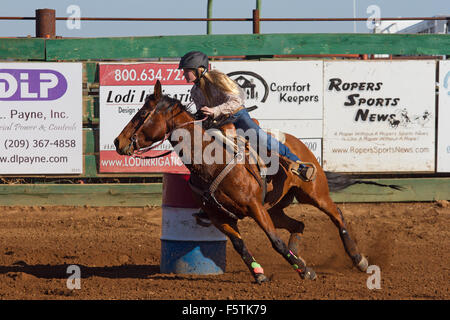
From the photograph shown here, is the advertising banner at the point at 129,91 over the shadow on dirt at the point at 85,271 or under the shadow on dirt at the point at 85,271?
over

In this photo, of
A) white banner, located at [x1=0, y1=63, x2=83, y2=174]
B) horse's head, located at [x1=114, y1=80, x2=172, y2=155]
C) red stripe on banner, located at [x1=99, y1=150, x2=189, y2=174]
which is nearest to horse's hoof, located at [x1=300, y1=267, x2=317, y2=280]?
horse's head, located at [x1=114, y1=80, x2=172, y2=155]

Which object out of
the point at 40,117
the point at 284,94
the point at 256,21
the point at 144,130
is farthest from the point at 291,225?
the point at 40,117

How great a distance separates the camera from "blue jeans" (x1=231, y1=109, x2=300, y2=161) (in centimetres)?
653

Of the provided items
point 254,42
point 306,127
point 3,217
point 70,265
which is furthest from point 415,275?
point 3,217

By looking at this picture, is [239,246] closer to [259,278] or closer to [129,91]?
[259,278]

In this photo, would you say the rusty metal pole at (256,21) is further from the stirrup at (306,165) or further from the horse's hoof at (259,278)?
the horse's hoof at (259,278)

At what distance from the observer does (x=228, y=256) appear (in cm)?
817

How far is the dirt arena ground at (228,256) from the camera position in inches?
235

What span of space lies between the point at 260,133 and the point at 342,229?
57.7 inches

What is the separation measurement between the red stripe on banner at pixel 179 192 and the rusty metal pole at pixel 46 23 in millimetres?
5695

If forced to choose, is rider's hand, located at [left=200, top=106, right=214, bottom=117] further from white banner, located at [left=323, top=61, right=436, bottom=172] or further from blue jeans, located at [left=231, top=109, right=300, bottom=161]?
white banner, located at [left=323, top=61, right=436, bottom=172]

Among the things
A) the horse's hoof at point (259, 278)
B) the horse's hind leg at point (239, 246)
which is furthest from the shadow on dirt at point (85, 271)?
the horse's hoof at point (259, 278)

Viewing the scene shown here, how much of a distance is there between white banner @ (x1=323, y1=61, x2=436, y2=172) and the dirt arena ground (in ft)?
2.57

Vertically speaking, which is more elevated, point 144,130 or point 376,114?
point 376,114
